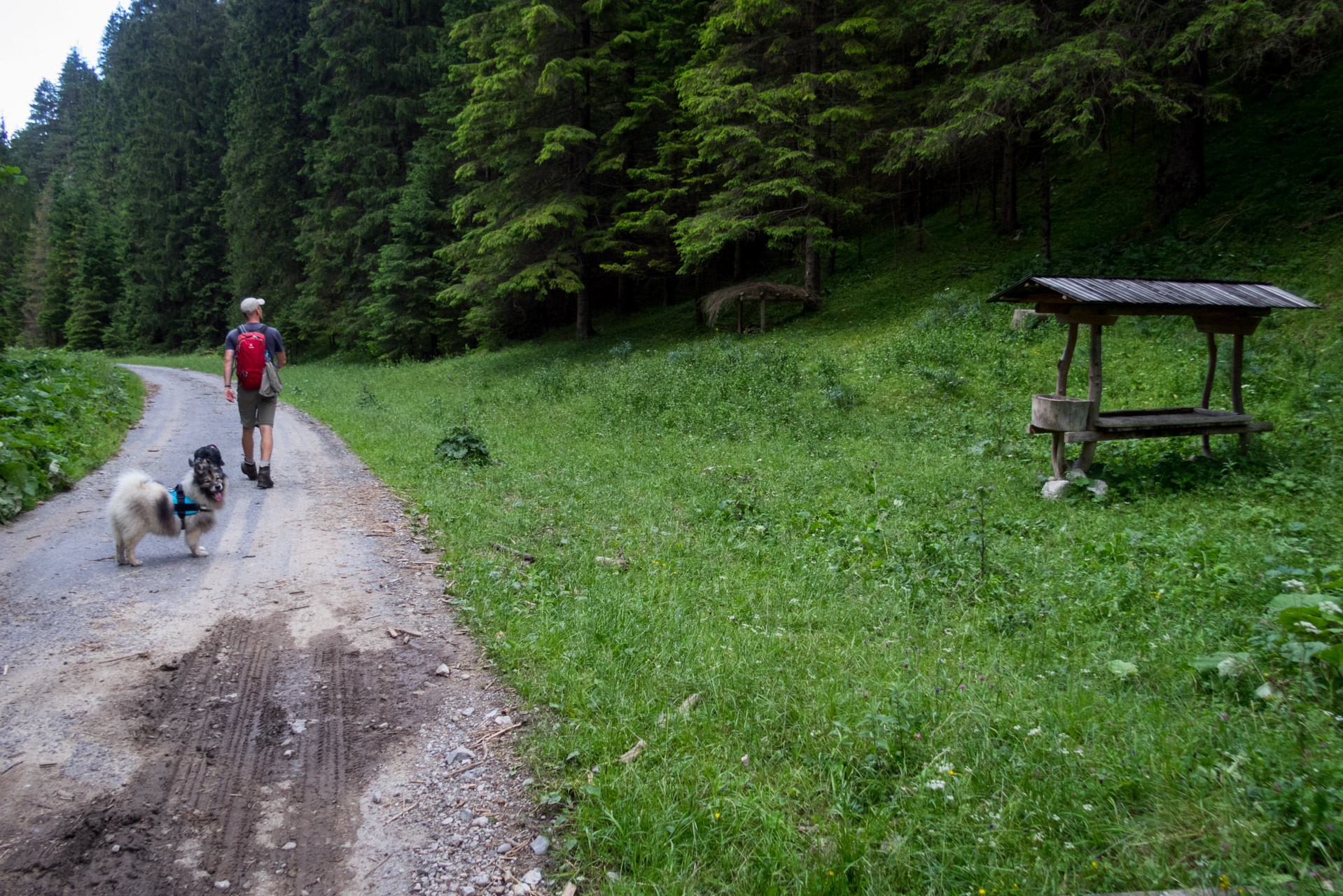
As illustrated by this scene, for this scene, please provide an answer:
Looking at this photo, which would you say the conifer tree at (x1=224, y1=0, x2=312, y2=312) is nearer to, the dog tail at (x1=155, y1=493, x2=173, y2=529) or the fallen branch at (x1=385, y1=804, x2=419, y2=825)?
the dog tail at (x1=155, y1=493, x2=173, y2=529)

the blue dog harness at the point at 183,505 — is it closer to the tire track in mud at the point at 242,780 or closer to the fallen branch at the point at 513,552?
the tire track in mud at the point at 242,780

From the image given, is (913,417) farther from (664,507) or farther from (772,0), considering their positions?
(772,0)

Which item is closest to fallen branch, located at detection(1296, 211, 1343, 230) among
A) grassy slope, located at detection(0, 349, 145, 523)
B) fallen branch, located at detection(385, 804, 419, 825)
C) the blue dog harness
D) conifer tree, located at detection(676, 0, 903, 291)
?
conifer tree, located at detection(676, 0, 903, 291)

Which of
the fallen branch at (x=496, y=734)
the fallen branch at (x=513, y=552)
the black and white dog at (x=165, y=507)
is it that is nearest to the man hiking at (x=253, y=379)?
the black and white dog at (x=165, y=507)

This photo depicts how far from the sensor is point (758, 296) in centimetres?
1977

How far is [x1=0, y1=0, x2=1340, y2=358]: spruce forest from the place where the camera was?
15.2 metres

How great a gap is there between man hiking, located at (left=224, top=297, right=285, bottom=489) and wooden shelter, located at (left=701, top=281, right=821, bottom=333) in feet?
41.8

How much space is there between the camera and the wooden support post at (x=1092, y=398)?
27.3 feet

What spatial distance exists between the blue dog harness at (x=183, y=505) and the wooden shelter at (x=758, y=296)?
1522 cm

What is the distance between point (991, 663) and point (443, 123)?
31.3 meters

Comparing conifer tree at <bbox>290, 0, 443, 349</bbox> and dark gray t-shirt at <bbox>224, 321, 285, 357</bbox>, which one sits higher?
conifer tree at <bbox>290, 0, 443, 349</bbox>

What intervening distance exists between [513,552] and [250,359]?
4.95 metres

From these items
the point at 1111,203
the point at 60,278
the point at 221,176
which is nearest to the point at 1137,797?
the point at 1111,203

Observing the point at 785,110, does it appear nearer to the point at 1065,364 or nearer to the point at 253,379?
the point at 1065,364
